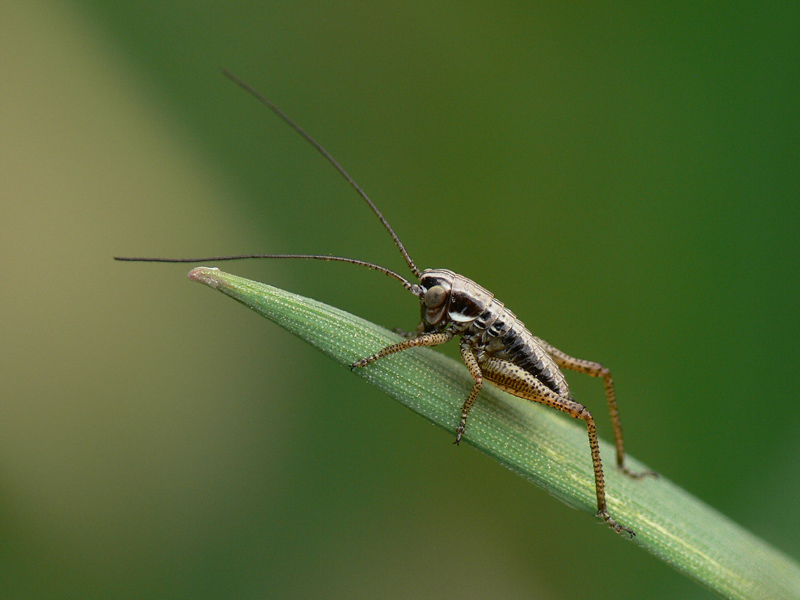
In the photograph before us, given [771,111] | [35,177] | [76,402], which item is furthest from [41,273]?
[771,111]

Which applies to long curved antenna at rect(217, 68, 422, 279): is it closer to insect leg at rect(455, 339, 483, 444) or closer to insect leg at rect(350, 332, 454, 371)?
insect leg at rect(350, 332, 454, 371)

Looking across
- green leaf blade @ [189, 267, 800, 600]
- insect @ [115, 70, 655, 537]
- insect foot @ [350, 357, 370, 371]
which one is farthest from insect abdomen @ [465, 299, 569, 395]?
insect foot @ [350, 357, 370, 371]

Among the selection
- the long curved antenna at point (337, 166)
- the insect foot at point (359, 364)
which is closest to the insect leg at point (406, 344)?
the insect foot at point (359, 364)

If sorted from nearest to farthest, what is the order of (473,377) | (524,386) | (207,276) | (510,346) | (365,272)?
(207,276)
(473,377)
(524,386)
(510,346)
(365,272)

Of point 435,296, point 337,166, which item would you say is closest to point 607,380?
point 435,296

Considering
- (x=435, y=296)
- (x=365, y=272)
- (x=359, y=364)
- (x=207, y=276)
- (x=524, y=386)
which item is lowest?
(x=207, y=276)

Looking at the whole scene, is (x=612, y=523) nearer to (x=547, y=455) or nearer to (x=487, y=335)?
(x=547, y=455)

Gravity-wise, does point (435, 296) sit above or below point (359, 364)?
above
